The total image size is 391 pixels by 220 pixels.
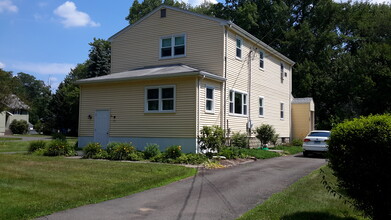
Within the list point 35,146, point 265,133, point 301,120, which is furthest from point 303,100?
point 35,146

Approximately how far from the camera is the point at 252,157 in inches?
639

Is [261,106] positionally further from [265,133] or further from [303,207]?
[303,207]

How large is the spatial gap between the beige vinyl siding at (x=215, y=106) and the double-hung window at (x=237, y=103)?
4.38 ft

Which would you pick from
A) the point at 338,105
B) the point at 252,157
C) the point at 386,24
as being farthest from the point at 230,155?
the point at 386,24

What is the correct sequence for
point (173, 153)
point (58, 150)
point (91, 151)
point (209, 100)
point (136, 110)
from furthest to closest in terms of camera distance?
point (136, 110) → point (209, 100) → point (58, 150) → point (91, 151) → point (173, 153)

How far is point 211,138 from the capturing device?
49.6ft

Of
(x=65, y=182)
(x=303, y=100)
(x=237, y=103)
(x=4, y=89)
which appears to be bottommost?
(x=65, y=182)

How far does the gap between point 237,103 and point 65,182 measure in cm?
1249

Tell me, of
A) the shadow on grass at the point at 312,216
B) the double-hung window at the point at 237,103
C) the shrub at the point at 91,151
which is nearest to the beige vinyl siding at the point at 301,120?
the double-hung window at the point at 237,103

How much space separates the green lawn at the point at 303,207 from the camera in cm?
645

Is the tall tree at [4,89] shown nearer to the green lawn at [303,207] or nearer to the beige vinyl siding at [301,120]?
the beige vinyl siding at [301,120]

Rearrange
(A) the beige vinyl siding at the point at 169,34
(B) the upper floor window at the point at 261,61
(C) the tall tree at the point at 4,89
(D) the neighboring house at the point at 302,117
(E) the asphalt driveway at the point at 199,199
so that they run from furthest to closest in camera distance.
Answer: (C) the tall tree at the point at 4,89, (D) the neighboring house at the point at 302,117, (B) the upper floor window at the point at 261,61, (A) the beige vinyl siding at the point at 169,34, (E) the asphalt driveway at the point at 199,199

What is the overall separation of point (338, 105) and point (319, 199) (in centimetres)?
2874

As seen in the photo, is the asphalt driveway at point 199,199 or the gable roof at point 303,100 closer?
the asphalt driveway at point 199,199
